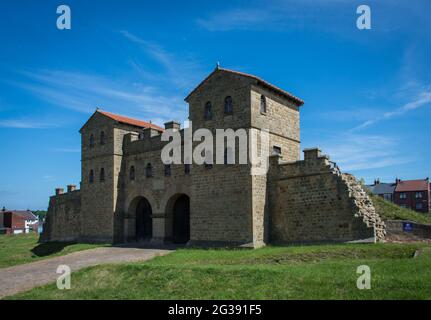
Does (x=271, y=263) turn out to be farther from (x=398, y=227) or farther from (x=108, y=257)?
(x=108, y=257)

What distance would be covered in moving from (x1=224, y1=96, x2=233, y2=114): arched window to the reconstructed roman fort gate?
0.16 feet

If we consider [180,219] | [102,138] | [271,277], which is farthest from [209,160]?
[102,138]

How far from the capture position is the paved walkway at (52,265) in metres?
15.2

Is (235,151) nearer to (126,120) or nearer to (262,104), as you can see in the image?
(262,104)

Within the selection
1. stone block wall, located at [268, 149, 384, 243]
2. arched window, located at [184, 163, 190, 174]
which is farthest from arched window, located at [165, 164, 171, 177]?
stone block wall, located at [268, 149, 384, 243]

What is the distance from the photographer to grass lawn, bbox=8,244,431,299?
32.2 feet

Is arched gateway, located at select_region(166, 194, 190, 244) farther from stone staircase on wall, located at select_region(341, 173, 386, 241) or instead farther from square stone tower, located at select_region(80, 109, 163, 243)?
stone staircase on wall, located at select_region(341, 173, 386, 241)

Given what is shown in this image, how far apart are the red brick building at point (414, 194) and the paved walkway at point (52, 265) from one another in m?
57.8

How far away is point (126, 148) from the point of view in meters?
27.5

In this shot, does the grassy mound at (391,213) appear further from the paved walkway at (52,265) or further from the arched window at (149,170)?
the arched window at (149,170)

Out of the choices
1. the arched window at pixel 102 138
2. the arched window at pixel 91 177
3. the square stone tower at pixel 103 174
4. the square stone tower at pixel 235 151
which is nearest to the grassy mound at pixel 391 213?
the square stone tower at pixel 235 151

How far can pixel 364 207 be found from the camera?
17.0 metres

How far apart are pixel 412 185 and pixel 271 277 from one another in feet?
215

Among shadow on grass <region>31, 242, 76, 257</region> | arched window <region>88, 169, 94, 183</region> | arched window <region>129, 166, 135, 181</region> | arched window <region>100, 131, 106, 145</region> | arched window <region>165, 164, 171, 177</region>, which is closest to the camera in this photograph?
arched window <region>165, 164, 171, 177</region>
